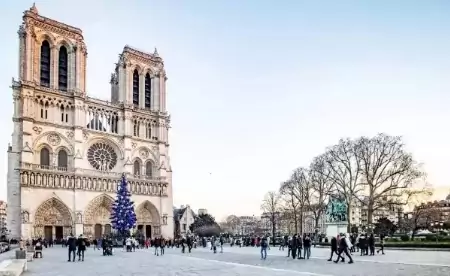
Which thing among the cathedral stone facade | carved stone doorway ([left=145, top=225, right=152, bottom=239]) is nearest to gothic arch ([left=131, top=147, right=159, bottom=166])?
the cathedral stone facade

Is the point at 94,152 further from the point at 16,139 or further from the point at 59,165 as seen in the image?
the point at 16,139

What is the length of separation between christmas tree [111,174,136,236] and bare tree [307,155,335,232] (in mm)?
23642

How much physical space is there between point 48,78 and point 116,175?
652 inches

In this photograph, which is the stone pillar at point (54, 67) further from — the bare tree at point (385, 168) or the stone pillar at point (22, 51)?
the bare tree at point (385, 168)

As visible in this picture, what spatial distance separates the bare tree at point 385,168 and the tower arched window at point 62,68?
41.9 metres

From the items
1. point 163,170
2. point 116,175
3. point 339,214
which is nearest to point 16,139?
point 116,175

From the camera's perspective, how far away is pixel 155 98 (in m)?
82.1

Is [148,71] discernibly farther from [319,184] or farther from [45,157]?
[319,184]

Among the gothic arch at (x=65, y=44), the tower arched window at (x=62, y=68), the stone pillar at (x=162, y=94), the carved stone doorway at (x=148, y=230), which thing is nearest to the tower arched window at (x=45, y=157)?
the tower arched window at (x=62, y=68)

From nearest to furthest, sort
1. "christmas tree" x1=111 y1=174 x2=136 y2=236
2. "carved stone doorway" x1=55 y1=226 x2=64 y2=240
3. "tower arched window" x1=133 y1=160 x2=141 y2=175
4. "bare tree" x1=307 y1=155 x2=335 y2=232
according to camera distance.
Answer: "bare tree" x1=307 y1=155 x2=335 y2=232 < "christmas tree" x1=111 y1=174 x2=136 y2=236 < "carved stone doorway" x1=55 y1=226 x2=64 y2=240 < "tower arched window" x1=133 y1=160 x2=141 y2=175

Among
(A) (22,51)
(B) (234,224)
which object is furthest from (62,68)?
(B) (234,224)

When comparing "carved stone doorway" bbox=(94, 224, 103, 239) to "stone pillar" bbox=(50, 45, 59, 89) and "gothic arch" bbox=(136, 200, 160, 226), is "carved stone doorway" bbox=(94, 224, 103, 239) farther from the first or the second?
"stone pillar" bbox=(50, 45, 59, 89)

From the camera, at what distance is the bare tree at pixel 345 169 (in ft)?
175

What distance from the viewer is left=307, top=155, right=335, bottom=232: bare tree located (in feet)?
191
